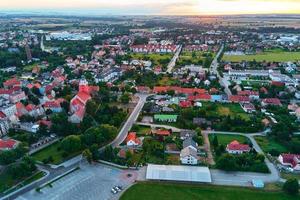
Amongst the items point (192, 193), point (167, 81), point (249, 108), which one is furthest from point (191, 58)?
point (192, 193)

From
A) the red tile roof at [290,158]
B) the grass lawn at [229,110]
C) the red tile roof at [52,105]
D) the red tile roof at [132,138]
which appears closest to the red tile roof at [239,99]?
the grass lawn at [229,110]

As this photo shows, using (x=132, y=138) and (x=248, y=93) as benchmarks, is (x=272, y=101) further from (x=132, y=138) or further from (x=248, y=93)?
(x=132, y=138)

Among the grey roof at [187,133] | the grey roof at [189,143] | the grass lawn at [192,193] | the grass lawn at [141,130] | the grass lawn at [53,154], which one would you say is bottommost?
the grass lawn at [192,193]

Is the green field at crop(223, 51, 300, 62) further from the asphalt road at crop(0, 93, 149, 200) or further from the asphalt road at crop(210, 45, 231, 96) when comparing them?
the asphalt road at crop(0, 93, 149, 200)

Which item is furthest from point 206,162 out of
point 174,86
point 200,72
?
point 200,72

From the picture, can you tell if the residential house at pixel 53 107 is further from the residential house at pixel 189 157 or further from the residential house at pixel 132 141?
the residential house at pixel 189 157

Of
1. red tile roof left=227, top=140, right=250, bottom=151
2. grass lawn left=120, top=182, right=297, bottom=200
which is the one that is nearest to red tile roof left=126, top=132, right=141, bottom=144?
grass lawn left=120, top=182, right=297, bottom=200

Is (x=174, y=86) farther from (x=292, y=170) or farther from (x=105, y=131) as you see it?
(x=292, y=170)
